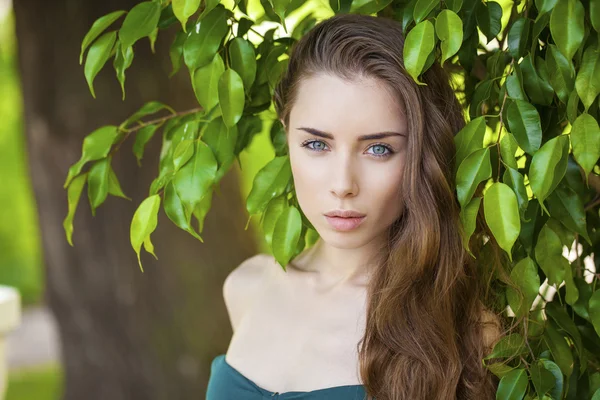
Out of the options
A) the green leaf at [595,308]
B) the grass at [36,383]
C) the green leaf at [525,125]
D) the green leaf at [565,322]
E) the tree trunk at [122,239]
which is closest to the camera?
the green leaf at [525,125]

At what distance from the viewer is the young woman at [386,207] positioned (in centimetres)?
164

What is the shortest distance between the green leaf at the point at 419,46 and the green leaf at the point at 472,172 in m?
0.15

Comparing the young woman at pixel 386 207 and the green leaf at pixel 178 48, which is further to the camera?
the green leaf at pixel 178 48

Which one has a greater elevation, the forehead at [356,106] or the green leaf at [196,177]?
the forehead at [356,106]

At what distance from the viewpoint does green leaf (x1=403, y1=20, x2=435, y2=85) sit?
1464mm

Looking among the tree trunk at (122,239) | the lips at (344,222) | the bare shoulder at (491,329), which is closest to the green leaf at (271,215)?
the lips at (344,222)

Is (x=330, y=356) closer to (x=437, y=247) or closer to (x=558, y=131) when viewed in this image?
(x=437, y=247)

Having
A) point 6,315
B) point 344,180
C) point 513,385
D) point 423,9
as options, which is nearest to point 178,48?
point 344,180

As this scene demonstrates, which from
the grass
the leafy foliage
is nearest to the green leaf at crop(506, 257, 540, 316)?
the leafy foliage

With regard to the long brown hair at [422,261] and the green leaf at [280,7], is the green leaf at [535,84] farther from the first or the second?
the green leaf at [280,7]

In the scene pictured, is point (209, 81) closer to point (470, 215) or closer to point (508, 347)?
point (470, 215)

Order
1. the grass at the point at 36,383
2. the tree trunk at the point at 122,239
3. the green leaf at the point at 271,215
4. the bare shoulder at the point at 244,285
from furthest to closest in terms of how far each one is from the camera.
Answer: the grass at the point at 36,383, the tree trunk at the point at 122,239, the bare shoulder at the point at 244,285, the green leaf at the point at 271,215

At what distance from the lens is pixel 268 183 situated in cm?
180

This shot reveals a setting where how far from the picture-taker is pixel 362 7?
172 cm
